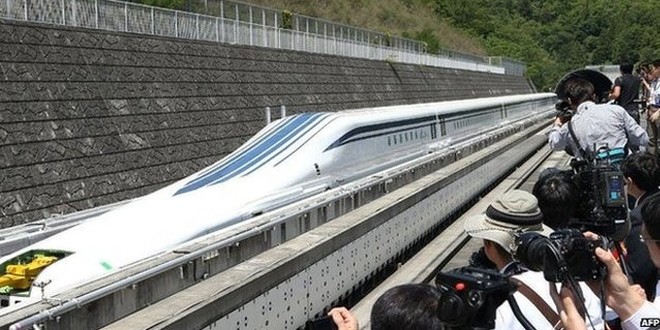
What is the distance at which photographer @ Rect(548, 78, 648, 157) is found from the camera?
6875mm

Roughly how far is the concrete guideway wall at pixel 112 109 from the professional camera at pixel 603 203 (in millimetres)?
11068

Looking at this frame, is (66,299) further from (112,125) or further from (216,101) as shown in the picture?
(216,101)

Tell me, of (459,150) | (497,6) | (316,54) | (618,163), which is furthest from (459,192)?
(497,6)

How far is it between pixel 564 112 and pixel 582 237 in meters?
4.42

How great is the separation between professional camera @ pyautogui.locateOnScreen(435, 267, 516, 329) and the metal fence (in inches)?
615

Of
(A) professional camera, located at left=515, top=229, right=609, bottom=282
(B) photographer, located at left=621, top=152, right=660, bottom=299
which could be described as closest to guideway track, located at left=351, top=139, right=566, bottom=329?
(B) photographer, located at left=621, top=152, right=660, bottom=299

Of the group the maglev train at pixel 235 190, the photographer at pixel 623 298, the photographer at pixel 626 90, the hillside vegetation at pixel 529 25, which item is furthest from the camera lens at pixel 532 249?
the hillside vegetation at pixel 529 25

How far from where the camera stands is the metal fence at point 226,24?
60.4ft

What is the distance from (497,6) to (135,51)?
499 ft

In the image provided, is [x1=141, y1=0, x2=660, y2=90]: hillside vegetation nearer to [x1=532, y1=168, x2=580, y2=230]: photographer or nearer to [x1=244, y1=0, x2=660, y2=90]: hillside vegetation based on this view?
[x1=244, y1=0, x2=660, y2=90]: hillside vegetation

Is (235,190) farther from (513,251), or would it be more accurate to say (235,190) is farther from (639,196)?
(513,251)

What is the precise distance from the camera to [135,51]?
20.6 metres

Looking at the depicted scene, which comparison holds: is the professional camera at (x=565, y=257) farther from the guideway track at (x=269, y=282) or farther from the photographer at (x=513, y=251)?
the guideway track at (x=269, y=282)

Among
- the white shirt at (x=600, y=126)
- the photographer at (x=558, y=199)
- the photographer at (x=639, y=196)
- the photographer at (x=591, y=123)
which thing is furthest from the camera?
the white shirt at (x=600, y=126)
